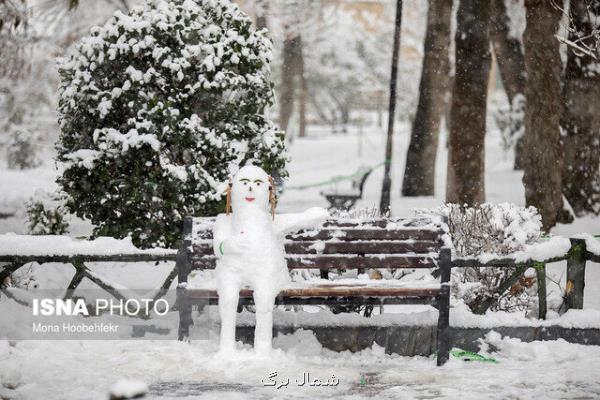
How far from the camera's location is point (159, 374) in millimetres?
5996

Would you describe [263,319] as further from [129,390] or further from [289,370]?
[129,390]

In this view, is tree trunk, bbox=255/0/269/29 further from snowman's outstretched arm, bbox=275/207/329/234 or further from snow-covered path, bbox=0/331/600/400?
snow-covered path, bbox=0/331/600/400

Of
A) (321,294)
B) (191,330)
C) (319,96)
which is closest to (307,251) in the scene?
(321,294)

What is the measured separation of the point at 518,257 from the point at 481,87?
7.26 m

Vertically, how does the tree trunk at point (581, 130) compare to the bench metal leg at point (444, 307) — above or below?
above

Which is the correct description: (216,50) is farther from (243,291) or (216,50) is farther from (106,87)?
(243,291)

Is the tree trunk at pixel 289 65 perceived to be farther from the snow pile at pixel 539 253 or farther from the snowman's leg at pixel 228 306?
the snowman's leg at pixel 228 306

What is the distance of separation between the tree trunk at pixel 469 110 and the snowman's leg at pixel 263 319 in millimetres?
7715

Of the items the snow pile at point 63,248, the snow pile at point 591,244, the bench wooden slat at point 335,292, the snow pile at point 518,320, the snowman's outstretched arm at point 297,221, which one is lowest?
the snow pile at point 518,320

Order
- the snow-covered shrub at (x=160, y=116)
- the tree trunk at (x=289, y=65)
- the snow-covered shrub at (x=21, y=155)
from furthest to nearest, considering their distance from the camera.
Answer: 1. the tree trunk at (x=289, y=65)
2. the snow-covered shrub at (x=21, y=155)
3. the snow-covered shrub at (x=160, y=116)

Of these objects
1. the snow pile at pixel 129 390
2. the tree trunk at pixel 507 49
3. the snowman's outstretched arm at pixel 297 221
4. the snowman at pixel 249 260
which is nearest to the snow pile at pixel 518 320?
the snowman's outstretched arm at pixel 297 221

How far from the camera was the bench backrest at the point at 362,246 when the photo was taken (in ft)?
22.3

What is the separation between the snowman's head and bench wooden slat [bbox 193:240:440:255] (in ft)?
1.66

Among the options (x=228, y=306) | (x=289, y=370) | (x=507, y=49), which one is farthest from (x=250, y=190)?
(x=507, y=49)
